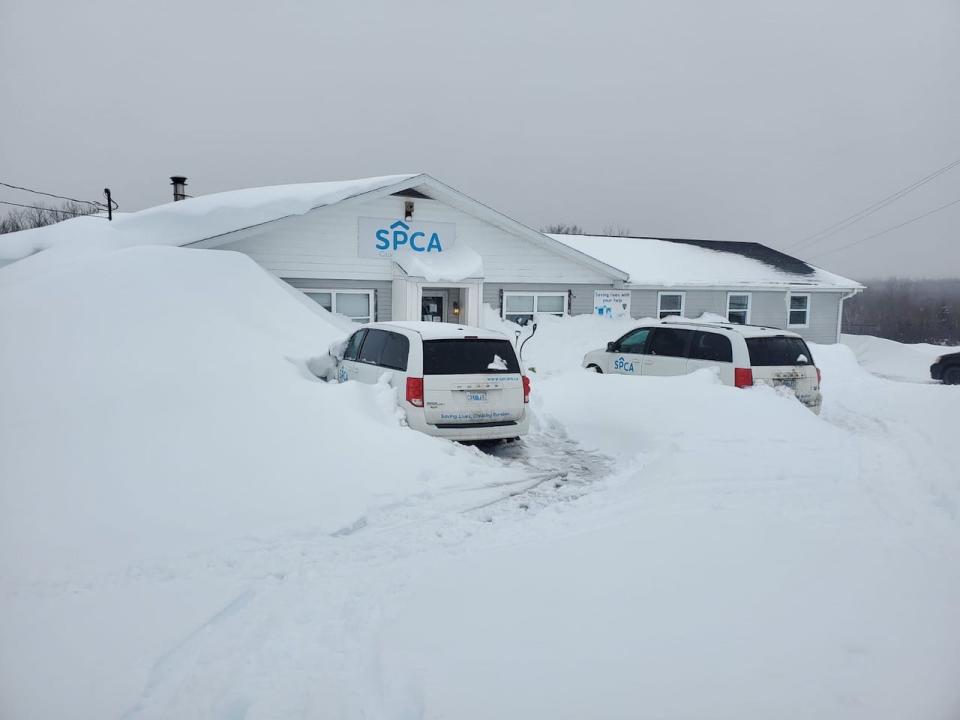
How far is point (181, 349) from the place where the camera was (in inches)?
318

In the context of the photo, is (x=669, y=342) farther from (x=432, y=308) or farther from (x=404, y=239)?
(x=432, y=308)

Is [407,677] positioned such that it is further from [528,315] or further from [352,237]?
[528,315]

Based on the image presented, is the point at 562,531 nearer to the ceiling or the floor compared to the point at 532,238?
nearer to the floor

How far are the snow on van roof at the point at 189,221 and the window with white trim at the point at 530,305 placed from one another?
519 centimetres

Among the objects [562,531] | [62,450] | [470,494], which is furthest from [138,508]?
[562,531]

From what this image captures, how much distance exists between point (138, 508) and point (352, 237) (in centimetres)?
1233

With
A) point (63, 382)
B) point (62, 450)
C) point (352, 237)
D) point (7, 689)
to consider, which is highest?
point (352, 237)

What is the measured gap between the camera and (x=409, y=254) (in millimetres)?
17234

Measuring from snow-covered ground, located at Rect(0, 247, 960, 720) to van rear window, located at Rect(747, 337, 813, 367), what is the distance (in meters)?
0.62

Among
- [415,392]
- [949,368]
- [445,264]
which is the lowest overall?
[949,368]

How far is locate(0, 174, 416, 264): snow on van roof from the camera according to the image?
14672 millimetres

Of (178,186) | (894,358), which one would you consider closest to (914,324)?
(894,358)

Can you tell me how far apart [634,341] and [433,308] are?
8092 mm

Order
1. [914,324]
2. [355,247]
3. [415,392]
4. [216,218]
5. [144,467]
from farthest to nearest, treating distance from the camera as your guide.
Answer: [914,324]
[355,247]
[216,218]
[415,392]
[144,467]
